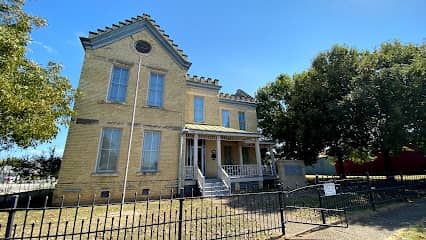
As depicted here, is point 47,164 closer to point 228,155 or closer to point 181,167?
point 181,167

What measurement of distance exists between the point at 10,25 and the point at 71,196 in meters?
7.98

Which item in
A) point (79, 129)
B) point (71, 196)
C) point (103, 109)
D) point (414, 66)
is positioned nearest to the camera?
point (71, 196)

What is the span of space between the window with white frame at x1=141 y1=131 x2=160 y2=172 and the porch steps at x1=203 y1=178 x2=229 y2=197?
10.8ft

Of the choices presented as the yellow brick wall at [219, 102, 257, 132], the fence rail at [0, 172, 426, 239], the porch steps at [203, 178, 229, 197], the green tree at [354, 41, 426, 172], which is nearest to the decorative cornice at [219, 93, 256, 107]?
the yellow brick wall at [219, 102, 257, 132]

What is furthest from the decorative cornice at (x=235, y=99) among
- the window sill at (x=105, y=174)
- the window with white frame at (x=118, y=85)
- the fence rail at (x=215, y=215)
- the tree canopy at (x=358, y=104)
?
the window sill at (x=105, y=174)

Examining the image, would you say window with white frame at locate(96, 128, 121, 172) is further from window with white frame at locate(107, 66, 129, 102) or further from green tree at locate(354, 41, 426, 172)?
green tree at locate(354, 41, 426, 172)

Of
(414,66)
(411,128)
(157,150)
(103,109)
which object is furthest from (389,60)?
(103,109)

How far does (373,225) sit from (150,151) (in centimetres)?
1102

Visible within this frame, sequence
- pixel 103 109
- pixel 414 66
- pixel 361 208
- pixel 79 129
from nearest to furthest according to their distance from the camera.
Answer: pixel 361 208, pixel 79 129, pixel 103 109, pixel 414 66

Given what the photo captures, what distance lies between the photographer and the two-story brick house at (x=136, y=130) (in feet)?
36.8

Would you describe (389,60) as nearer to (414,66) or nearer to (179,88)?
(414,66)

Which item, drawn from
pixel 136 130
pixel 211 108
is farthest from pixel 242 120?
pixel 136 130

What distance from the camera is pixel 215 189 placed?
12.7m

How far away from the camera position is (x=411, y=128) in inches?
511
